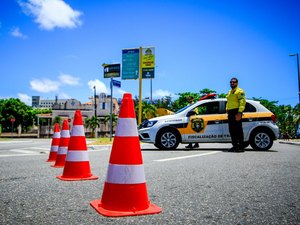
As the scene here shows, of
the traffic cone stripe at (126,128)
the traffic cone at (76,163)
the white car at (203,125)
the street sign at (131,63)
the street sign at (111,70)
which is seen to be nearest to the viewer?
the traffic cone stripe at (126,128)

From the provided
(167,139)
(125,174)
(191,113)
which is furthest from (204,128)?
(125,174)

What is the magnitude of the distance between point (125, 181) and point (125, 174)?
0.06 m

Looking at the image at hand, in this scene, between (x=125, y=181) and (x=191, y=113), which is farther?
(x=191, y=113)


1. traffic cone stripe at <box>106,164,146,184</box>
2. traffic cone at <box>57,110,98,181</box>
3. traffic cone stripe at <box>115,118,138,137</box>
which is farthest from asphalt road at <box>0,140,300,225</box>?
traffic cone stripe at <box>115,118,138,137</box>

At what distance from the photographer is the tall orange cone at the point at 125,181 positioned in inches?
94.4

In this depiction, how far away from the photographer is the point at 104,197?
2506mm

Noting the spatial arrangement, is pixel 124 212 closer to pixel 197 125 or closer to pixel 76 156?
pixel 76 156

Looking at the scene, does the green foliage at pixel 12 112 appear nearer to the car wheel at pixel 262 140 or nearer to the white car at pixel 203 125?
the white car at pixel 203 125

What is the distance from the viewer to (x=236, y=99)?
8203 mm

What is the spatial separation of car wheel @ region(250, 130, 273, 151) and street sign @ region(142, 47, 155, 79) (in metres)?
12.0

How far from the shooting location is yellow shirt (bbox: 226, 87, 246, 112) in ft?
26.5

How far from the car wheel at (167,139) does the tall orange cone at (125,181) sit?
696 centimetres

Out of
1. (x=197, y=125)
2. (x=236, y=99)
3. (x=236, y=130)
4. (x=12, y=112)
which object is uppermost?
(x=12, y=112)

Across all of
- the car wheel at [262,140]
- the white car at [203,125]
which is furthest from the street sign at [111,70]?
the car wheel at [262,140]
